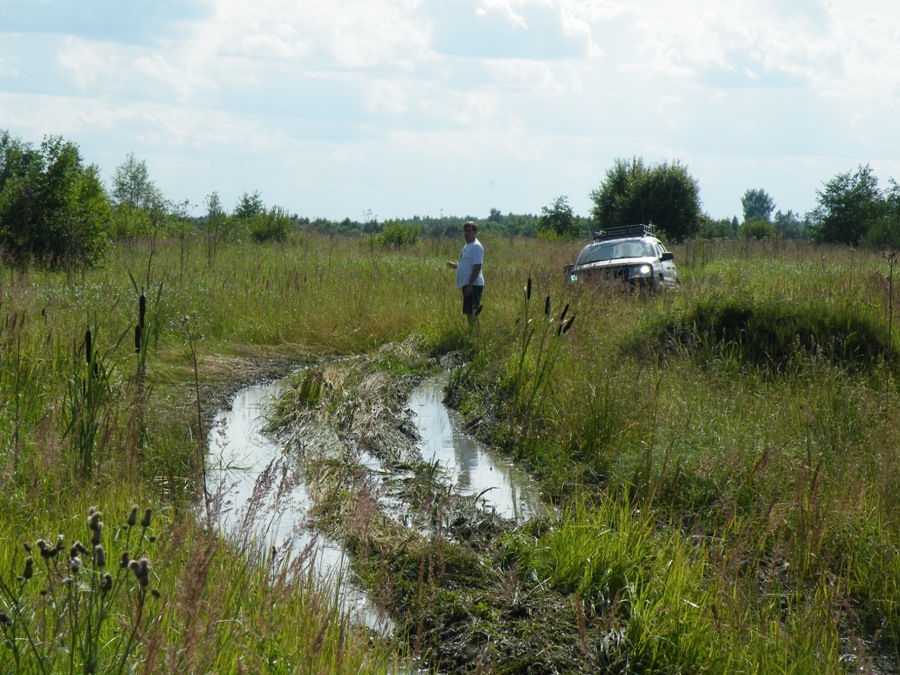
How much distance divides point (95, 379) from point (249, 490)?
1.73m

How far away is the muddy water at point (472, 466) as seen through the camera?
6460 mm

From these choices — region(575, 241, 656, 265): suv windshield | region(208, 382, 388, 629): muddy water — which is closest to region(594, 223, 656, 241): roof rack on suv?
region(575, 241, 656, 265): suv windshield

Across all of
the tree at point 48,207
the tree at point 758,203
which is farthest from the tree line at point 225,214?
the tree at point 758,203

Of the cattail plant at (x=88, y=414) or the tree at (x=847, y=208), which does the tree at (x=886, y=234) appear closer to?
the tree at (x=847, y=208)

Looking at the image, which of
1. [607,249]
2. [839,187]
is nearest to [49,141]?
[607,249]

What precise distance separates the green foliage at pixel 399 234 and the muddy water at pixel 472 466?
21219 mm

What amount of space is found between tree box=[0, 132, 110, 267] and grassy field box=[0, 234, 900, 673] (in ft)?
6.28

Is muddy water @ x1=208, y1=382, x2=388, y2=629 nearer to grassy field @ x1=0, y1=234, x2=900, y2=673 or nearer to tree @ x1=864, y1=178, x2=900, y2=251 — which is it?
grassy field @ x1=0, y1=234, x2=900, y2=673

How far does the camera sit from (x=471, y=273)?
12195 millimetres

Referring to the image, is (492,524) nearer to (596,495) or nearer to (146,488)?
(596,495)

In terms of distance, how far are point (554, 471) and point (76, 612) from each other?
504 cm

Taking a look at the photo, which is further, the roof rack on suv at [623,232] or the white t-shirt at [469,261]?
the roof rack on suv at [623,232]

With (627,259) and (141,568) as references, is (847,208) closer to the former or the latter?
(627,259)

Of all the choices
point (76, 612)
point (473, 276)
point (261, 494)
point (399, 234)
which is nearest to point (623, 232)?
point (473, 276)
